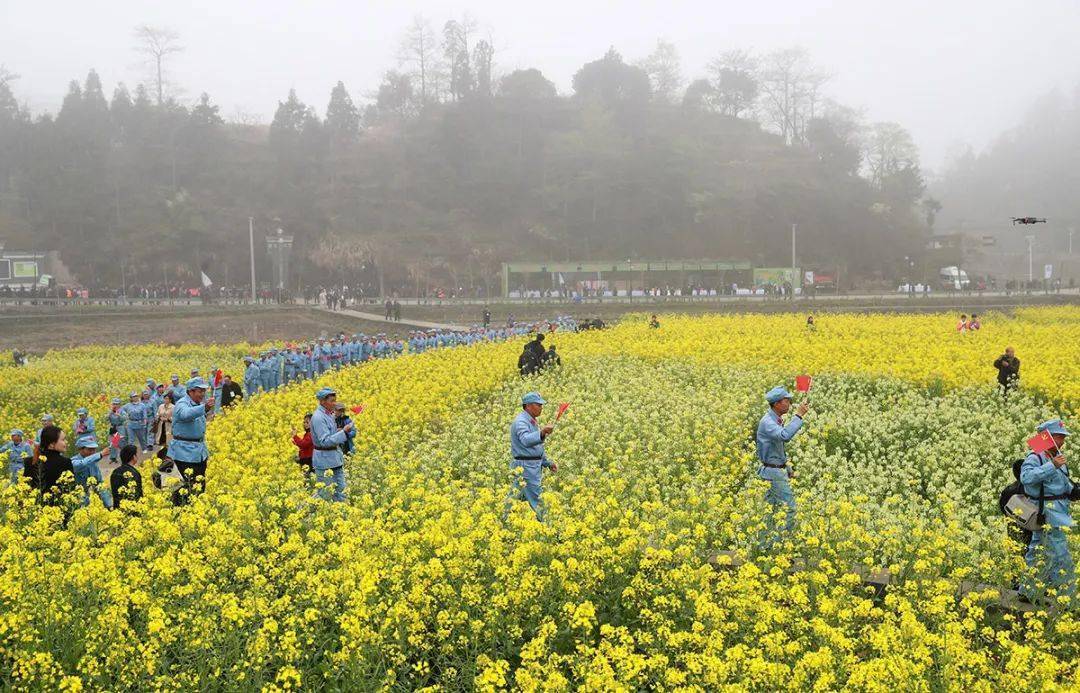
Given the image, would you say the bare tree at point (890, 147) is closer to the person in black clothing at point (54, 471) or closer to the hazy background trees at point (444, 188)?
the hazy background trees at point (444, 188)

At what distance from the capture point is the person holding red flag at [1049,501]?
787cm

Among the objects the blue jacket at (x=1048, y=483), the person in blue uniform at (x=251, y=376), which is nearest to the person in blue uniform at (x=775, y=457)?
the blue jacket at (x=1048, y=483)

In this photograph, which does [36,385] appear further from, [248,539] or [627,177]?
[627,177]

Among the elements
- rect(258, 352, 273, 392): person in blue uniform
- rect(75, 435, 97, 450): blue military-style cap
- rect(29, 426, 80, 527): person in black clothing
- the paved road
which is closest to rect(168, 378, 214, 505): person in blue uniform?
rect(75, 435, 97, 450): blue military-style cap

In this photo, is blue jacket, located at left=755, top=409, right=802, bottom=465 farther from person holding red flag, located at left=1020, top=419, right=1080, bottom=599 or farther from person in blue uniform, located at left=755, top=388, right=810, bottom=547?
person holding red flag, located at left=1020, top=419, right=1080, bottom=599

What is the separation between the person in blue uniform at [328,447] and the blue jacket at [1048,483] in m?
7.09

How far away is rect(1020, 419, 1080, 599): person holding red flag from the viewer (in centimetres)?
787

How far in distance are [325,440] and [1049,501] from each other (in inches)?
297

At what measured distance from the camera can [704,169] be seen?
281 feet

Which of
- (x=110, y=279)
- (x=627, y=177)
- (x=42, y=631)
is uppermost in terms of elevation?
(x=627, y=177)

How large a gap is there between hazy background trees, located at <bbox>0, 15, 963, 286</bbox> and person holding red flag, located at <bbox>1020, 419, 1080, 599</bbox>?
66099mm

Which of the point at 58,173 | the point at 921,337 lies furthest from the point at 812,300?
the point at 58,173

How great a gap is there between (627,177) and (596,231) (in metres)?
6.02

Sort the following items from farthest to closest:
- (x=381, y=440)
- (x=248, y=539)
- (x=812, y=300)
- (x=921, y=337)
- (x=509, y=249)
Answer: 1. (x=509, y=249)
2. (x=812, y=300)
3. (x=921, y=337)
4. (x=381, y=440)
5. (x=248, y=539)
